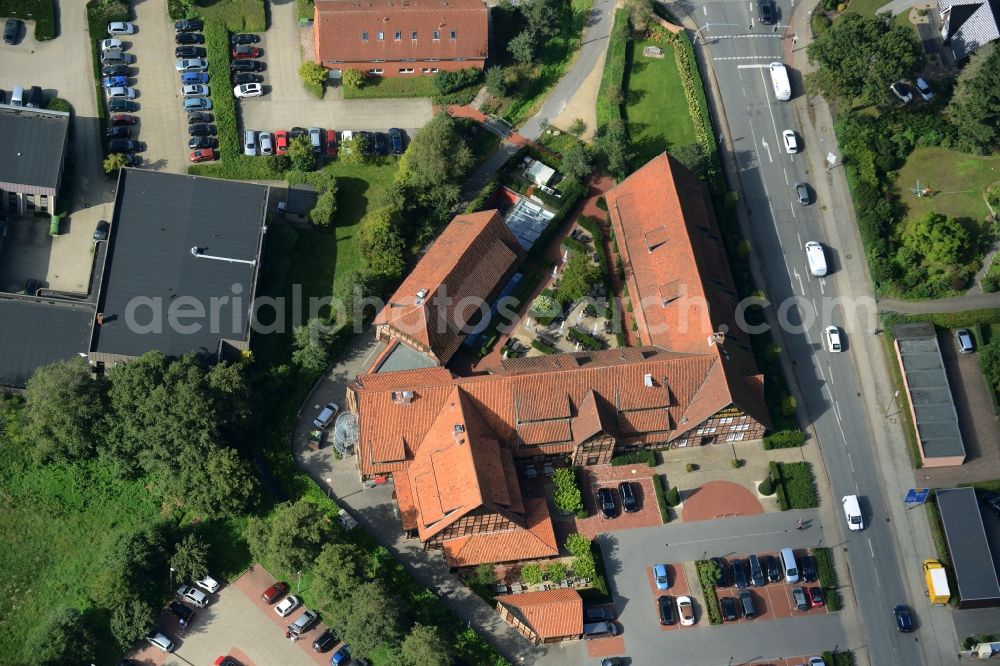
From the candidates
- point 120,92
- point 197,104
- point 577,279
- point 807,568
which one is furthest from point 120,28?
point 807,568

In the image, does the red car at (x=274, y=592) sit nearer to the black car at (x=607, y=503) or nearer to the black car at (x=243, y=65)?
the black car at (x=607, y=503)

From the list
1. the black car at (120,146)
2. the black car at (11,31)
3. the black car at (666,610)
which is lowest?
the black car at (666,610)

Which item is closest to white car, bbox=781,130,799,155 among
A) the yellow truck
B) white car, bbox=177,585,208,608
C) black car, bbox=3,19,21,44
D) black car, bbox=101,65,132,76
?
the yellow truck

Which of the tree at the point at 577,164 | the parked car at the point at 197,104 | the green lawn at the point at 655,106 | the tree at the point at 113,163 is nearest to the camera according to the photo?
the tree at the point at 113,163

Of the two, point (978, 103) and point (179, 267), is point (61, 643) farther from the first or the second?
point (978, 103)

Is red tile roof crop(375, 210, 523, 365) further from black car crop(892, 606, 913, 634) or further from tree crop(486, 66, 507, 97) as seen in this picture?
black car crop(892, 606, 913, 634)

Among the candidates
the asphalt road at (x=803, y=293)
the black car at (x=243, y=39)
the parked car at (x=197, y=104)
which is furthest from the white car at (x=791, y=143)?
the parked car at (x=197, y=104)
